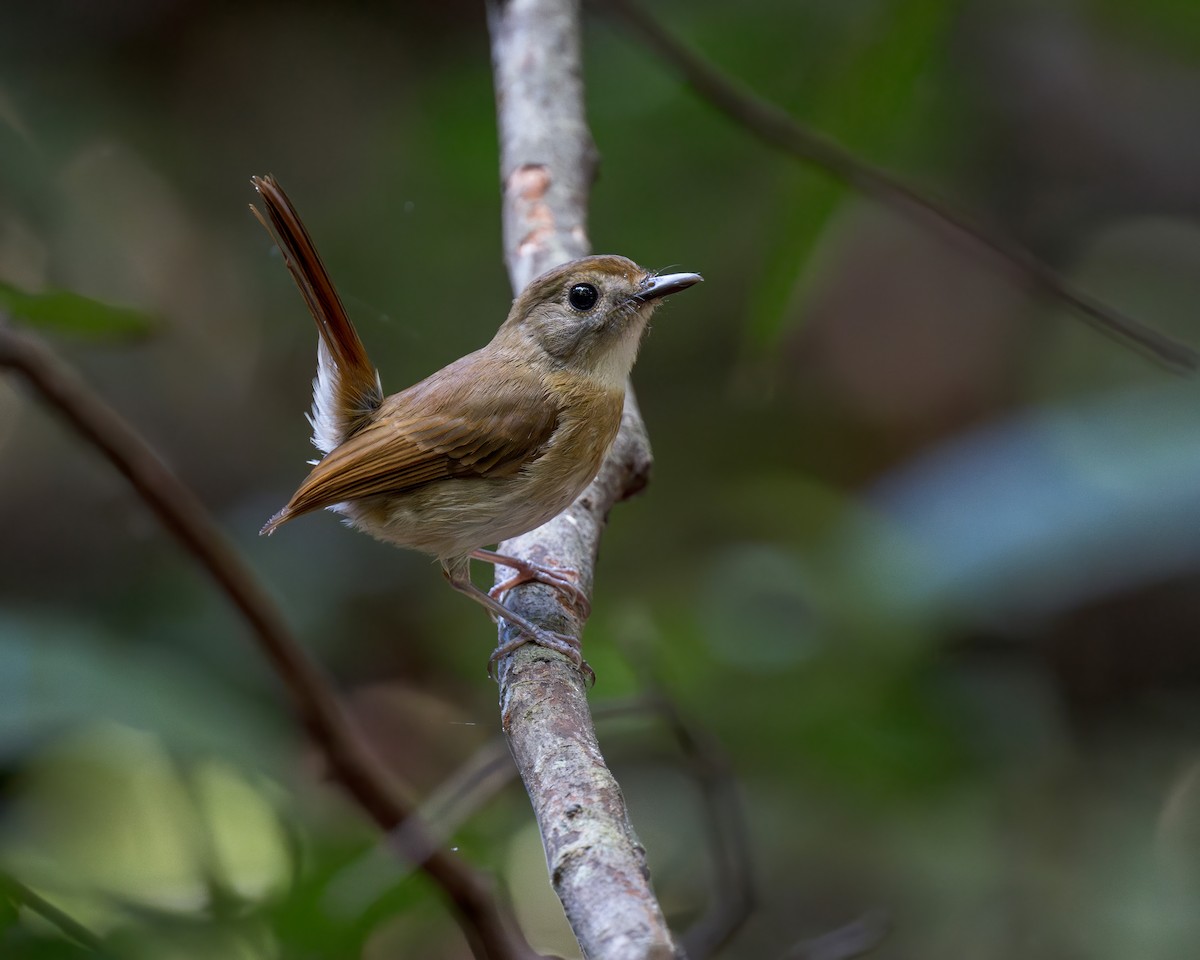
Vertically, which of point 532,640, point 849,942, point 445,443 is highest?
point 445,443

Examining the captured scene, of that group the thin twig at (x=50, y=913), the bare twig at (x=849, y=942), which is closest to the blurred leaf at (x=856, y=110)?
the bare twig at (x=849, y=942)

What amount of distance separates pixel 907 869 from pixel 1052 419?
133cm

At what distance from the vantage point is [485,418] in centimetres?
279

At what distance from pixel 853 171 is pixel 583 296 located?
26.7 inches

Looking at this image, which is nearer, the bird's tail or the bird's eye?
the bird's tail

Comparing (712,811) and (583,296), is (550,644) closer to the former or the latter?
(712,811)

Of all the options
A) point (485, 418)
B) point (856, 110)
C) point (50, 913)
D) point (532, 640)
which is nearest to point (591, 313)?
point (485, 418)

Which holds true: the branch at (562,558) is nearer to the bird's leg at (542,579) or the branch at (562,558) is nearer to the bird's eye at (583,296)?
the bird's leg at (542,579)

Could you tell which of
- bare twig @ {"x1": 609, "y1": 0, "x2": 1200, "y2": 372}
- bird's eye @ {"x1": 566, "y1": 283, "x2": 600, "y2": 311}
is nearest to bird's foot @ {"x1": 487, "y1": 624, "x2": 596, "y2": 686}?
bird's eye @ {"x1": 566, "y1": 283, "x2": 600, "y2": 311}

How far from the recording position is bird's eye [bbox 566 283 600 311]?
287 centimetres

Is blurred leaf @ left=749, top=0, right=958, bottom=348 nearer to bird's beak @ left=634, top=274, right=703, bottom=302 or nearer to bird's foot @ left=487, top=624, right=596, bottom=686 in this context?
bird's beak @ left=634, top=274, right=703, bottom=302

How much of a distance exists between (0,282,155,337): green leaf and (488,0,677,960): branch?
Answer: 0.95m

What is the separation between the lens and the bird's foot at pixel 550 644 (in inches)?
88.0

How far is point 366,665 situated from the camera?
4508 mm
